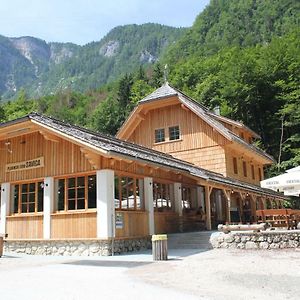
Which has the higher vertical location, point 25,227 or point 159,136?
point 159,136

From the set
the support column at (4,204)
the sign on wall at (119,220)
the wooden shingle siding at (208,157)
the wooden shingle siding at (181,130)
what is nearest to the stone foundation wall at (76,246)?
the sign on wall at (119,220)

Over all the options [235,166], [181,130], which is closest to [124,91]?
[181,130]

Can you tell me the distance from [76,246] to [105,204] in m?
1.99

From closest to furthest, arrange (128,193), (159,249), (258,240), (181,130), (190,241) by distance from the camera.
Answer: (159,249)
(258,240)
(128,193)
(190,241)
(181,130)

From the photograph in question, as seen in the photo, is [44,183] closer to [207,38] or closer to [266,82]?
[266,82]

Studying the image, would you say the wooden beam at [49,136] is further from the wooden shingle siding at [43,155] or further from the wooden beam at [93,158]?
the wooden beam at [93,158]

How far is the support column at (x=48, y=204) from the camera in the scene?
51.2 ft

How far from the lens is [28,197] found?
1692cm

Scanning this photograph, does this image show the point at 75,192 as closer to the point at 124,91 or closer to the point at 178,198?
the point at 178,198

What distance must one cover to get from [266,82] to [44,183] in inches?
1314

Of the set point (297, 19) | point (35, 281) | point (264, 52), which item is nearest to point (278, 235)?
point (35, 281)

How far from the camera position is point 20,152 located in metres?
17.3

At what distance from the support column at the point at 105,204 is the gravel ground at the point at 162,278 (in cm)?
185

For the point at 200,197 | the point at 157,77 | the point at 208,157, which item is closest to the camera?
the point at 200,197
